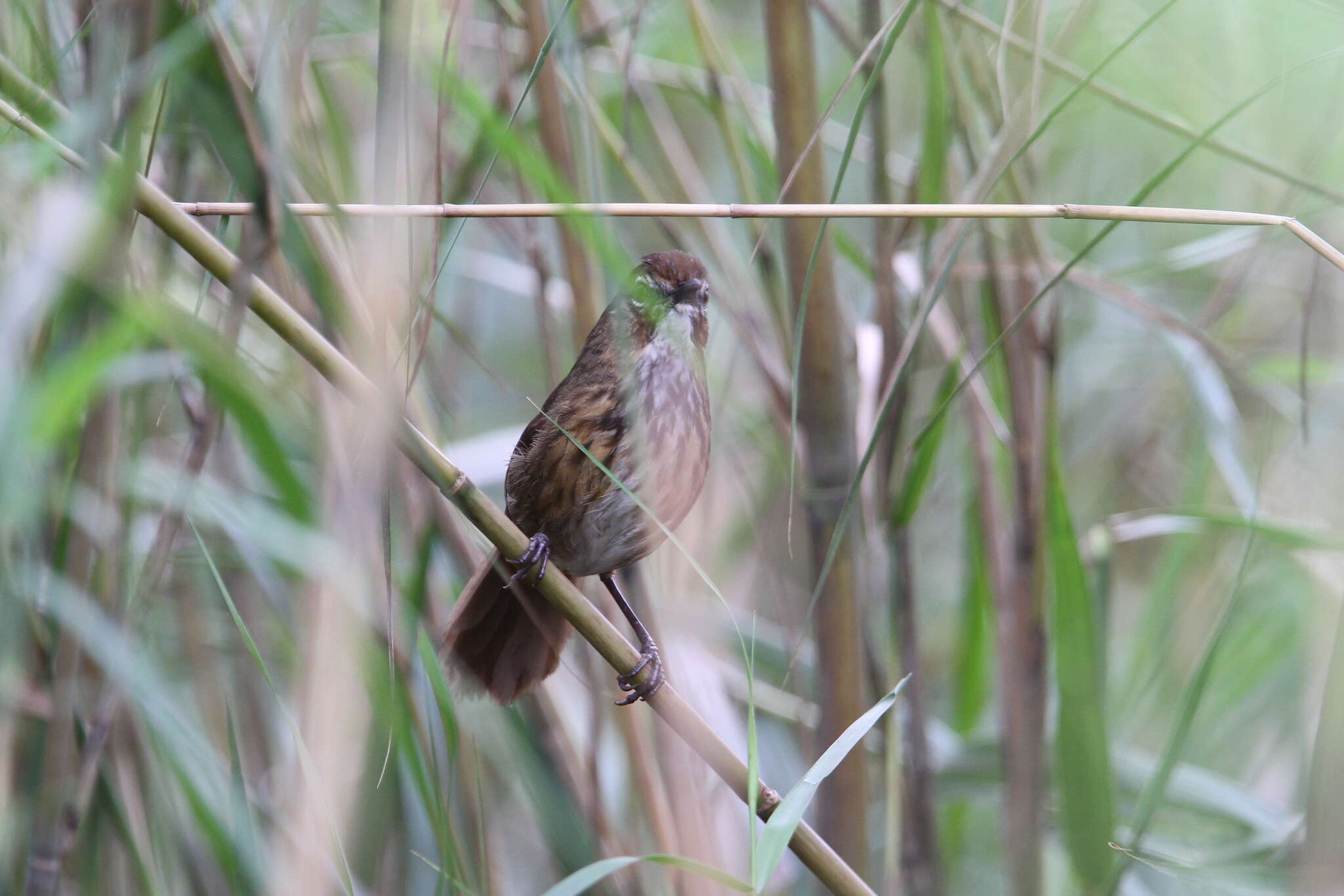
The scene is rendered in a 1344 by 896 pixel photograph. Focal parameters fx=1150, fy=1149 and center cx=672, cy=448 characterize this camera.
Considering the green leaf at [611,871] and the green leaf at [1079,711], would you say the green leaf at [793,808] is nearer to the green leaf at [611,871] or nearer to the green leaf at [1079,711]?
the green leaf at [611,871]

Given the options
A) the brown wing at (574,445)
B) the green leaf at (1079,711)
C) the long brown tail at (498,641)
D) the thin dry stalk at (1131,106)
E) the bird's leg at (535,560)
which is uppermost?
the thin dry stalk at (1131,106)

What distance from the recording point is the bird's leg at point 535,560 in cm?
111

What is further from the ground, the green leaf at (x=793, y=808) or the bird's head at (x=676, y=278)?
the bird's head at (x=676, y=278)

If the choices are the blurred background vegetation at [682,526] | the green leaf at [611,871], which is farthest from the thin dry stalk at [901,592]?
the green leaf at [611,871]

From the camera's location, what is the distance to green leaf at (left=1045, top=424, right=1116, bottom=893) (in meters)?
1.45

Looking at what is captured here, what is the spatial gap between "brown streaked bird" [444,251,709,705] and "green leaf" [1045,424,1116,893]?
479mm

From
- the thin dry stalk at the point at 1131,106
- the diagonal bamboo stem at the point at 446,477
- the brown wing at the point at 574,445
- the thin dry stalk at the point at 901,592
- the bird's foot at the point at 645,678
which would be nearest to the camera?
the diagonal bamboo stem at the point at 446,477

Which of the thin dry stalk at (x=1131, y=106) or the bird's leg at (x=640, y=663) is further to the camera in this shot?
the thin dry stalk at (x=1131, y=106)

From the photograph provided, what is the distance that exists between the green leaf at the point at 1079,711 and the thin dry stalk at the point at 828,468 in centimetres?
26

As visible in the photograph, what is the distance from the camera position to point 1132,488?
9.58ft

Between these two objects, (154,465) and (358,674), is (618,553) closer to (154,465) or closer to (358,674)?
(358,674)

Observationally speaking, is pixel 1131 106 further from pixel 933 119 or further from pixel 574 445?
pixel 574 445

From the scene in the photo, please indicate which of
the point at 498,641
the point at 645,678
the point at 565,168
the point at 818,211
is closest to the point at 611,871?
the point at 645,678

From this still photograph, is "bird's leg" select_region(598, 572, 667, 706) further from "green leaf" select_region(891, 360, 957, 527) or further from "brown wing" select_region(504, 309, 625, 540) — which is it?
"green leaf" select_region(891, 360, 957, 527)
